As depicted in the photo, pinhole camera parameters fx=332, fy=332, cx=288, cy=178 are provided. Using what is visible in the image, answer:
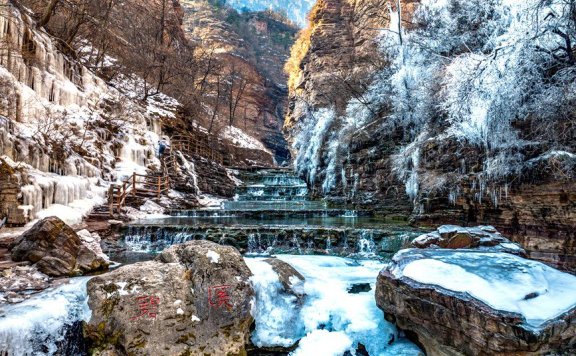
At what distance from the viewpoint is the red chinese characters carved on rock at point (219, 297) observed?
455 cm

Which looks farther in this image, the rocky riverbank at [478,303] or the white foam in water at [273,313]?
the white foam in water at [273,313]

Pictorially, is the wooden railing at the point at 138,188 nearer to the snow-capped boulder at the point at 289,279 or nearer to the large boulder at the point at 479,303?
the snow-capped boulder at the point at 289,279

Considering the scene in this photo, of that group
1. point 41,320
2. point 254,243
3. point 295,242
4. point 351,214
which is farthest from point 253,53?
point 41,320

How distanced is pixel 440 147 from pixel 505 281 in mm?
7519

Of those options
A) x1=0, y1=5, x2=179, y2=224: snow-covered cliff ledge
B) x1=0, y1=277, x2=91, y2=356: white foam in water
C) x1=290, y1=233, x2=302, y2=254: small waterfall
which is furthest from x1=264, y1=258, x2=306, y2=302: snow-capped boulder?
x1=0, y1=5, x2=179, y2=224: snow-covered cliff ledge

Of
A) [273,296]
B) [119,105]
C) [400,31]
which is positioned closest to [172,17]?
[119,105]

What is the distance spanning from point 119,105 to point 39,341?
1547 centimetres

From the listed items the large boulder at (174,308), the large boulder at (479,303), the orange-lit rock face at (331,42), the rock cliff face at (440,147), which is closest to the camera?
the large boulder at (479,303)

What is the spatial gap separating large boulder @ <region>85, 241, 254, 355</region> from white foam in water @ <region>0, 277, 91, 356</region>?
292 millimetres

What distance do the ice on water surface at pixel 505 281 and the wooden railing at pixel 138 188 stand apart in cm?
1012

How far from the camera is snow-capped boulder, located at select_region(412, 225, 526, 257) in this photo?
558cm

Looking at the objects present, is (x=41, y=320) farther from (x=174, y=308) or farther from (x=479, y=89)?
(x=479, y=89)

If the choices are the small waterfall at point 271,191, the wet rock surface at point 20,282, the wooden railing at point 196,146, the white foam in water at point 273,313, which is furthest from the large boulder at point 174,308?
the wooden railing at point 196,146

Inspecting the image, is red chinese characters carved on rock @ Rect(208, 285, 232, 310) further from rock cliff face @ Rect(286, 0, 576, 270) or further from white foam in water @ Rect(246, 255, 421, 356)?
rock cliff face @ Rect(286, 0, 576, 270)
